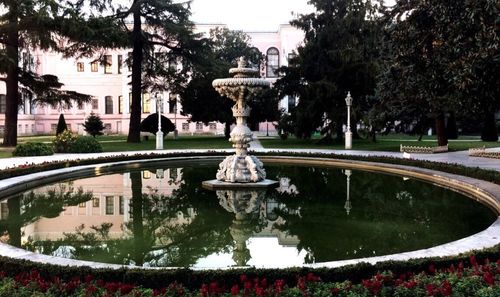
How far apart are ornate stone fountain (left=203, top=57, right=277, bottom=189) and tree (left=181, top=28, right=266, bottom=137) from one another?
20.4 meters

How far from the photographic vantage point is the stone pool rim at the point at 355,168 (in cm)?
671

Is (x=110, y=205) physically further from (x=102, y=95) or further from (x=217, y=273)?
(x=102, y=95)

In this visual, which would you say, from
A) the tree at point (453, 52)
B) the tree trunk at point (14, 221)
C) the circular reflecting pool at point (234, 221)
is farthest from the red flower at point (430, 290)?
the tree trunk at point (14, 221)

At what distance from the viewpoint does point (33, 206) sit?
11.9 meters

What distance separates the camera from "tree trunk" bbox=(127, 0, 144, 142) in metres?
35.4

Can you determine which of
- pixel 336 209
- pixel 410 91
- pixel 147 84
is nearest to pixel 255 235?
pixel 336 209

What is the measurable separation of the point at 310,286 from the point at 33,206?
8.84m

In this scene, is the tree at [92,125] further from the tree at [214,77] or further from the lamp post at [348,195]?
the lamp post at [348,195]

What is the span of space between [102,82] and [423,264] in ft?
194

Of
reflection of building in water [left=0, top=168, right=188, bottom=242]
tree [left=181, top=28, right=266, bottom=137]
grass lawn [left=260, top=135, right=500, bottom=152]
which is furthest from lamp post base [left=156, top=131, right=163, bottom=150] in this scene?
reflection of building in water [left=0, top=168, right=188, bottom=242]

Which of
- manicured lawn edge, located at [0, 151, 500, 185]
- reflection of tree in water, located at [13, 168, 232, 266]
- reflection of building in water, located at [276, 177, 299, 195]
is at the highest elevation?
manicured lawn edge, located at [0, 151, 500, 185]

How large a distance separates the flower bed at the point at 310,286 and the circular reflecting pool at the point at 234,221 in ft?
6.59

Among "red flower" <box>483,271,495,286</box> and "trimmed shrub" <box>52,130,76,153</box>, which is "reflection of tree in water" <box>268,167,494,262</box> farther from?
"trimmed shrub" <box>52,130,76,153</box>

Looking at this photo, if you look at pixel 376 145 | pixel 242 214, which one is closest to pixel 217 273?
pixel 242 214
